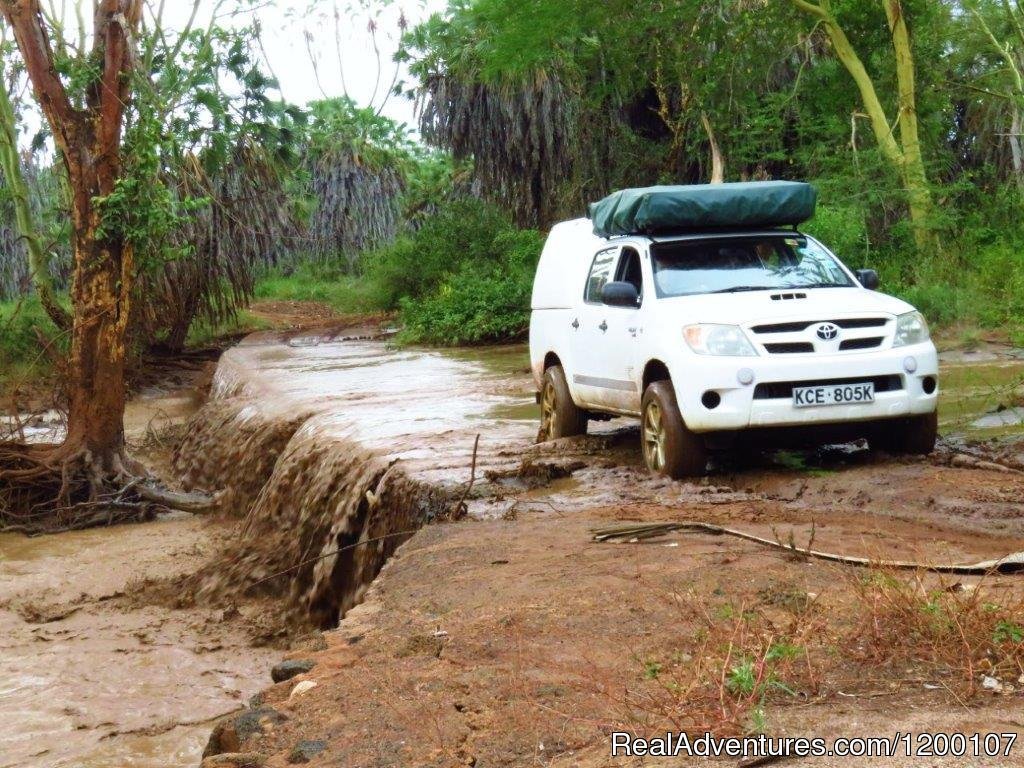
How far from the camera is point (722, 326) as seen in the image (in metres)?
8.14

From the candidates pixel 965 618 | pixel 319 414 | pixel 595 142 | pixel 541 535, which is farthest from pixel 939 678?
pixel 595 142

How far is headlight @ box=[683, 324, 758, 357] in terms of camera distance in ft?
26.4

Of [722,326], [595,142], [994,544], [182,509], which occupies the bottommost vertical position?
[182,509]

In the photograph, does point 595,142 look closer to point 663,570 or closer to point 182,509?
point 182,509

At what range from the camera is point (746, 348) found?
805 centimetres

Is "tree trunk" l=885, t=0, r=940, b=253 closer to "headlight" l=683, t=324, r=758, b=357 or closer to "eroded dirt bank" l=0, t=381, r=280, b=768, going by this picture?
"eroded dirt bank" l=0, t=381, r=280, b=768

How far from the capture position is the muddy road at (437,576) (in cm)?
428

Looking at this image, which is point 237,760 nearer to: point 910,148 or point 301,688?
point 301,688

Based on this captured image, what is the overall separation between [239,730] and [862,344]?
17.0ft

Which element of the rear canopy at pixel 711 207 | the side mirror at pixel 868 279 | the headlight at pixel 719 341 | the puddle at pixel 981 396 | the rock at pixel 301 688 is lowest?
the puddle at pixel 981 396

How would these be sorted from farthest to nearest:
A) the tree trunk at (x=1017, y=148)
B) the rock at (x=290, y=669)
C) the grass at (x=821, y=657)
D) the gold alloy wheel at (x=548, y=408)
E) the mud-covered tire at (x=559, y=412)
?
the tree trunk at (x=1017, y=148)
the gold alloy wheel at (x=548, y=408)
the mud-covered tire at (x=559, y=412)
the rock at (x=290, y=669)
the grass at (x=821, y=657)

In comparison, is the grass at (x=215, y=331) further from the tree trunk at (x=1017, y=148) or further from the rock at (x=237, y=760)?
the rock at (x=237, y=760)

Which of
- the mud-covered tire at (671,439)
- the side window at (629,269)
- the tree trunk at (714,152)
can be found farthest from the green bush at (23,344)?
the mud-covered tire at (671,439)

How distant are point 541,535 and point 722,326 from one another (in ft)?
6.57
